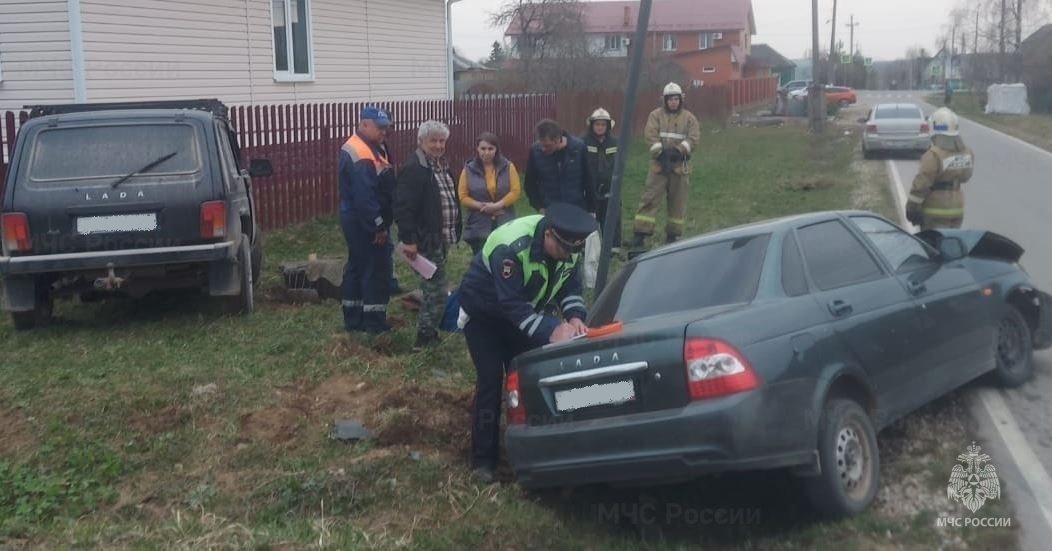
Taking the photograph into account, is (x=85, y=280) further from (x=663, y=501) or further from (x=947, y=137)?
(x=947, y=137)

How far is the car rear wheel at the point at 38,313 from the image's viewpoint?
8.66m

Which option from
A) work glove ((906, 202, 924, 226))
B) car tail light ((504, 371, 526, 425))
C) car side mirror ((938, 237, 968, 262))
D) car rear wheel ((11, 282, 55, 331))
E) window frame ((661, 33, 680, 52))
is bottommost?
car rear wheel ((11, 282, 55, 331))

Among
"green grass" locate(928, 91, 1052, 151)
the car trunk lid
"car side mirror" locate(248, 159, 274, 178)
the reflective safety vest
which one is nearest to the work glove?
the reflective safety vest

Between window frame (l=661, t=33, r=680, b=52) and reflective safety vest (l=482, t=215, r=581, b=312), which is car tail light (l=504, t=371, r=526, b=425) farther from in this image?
window frame (l=661, t=33, r=680, b=52)

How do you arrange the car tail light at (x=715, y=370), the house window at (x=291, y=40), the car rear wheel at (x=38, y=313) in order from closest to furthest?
1. the car tail light at (x=715, y=370)
2. the car rear wheel at (x=38, y=313)
3. the house window at (x=291, y=40)

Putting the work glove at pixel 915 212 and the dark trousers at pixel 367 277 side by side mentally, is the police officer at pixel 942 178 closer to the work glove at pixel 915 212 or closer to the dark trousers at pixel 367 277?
the work glove at pixel 915 212

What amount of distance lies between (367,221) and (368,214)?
5cm

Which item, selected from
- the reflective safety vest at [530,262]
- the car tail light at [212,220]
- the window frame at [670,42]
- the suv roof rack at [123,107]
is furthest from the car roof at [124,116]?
the window frame at [670,42]

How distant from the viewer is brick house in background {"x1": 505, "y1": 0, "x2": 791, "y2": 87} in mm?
76562

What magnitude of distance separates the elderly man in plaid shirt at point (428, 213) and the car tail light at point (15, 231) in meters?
2.78

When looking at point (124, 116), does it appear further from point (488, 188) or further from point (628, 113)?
point (628, 113)

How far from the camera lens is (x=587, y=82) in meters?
45.0

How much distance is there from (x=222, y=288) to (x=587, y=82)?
37.3 m

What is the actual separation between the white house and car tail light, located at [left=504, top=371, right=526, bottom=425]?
11.3 metres
